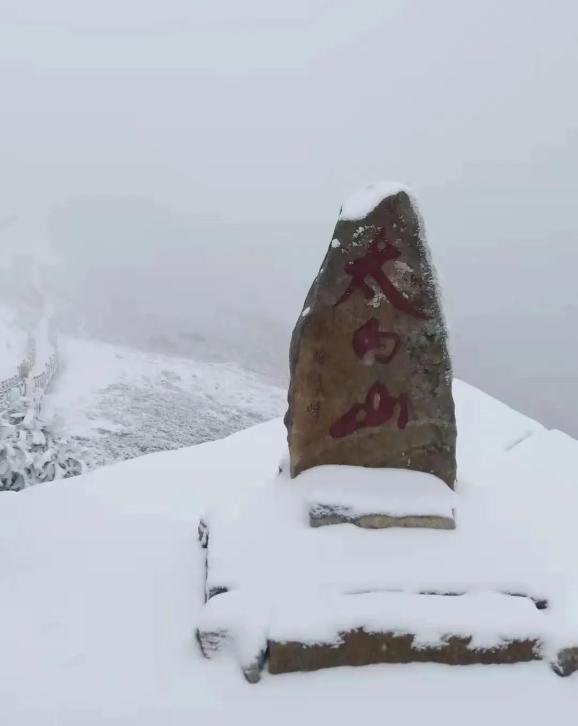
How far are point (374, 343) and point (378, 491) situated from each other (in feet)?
2.67

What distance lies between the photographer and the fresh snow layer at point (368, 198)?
3.46 meters

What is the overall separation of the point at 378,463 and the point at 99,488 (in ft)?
7.64

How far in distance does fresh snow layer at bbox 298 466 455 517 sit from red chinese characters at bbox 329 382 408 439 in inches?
8.8

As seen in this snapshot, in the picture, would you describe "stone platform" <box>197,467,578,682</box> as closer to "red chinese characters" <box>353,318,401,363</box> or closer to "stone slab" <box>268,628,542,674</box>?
"stone slab" <box>268,628,542,674</box>

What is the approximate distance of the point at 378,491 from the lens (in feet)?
11.6

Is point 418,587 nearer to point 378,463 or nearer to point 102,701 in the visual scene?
point 378,463

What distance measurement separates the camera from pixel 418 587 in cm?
300

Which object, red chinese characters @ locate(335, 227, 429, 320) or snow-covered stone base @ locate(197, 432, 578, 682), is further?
red chinese characters @ locate(335, 227, 429, 320)

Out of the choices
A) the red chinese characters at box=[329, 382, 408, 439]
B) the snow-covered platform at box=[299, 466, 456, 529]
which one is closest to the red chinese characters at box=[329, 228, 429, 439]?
the red chinese characters at box=[329, 382, 408, 439]

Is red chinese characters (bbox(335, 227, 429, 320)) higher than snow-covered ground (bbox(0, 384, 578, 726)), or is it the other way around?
red chinese characters (bbox(335, 227, 429, 320))

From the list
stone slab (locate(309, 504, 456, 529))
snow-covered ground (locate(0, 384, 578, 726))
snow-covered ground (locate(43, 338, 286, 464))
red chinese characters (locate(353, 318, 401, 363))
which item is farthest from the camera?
snow-covered ground (locate(43, 338, 286, 464))

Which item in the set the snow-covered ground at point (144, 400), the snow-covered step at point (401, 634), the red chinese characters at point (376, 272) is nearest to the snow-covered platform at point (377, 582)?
the snow-covered step at point (401, 634)

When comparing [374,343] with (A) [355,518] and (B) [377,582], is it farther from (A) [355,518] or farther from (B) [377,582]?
(B) [377,582]

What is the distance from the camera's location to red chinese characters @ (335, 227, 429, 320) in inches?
137
